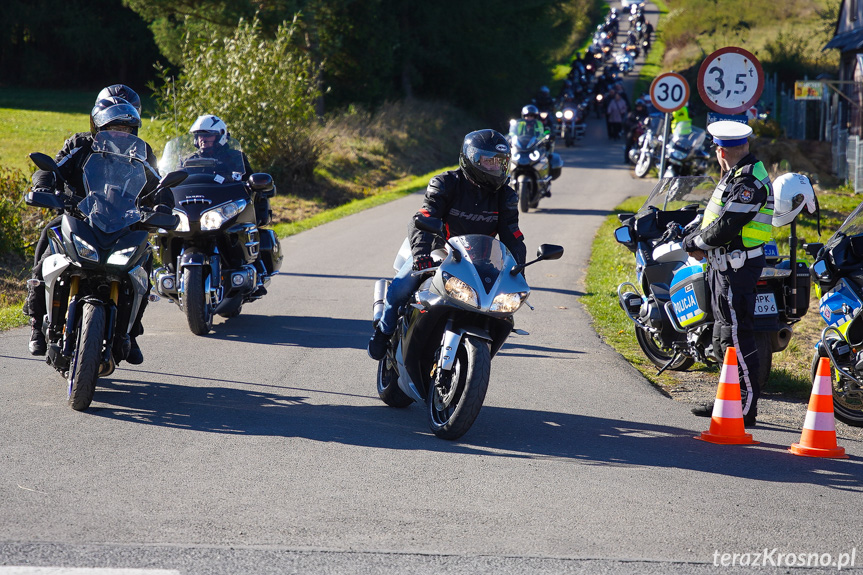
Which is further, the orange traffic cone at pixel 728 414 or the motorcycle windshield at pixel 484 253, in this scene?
the orange traffic cone at pixel 728 414

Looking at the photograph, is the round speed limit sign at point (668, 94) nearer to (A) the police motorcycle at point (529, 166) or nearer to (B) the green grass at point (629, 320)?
(B) the green grass at point (629, 320)

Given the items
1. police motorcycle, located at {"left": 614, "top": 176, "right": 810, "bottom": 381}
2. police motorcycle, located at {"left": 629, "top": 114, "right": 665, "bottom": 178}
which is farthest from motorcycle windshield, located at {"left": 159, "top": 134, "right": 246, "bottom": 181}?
police motorcycle, located at {"left": 629, "top": 114, "right": 665, "bottom": 178}

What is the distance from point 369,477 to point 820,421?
2.74 meters

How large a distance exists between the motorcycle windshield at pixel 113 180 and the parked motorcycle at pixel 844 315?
4618 mm

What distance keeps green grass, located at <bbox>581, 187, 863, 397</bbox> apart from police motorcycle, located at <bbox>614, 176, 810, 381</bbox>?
0.39m

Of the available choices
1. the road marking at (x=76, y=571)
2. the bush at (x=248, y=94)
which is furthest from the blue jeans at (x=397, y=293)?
the bush at (x=248, y=94)

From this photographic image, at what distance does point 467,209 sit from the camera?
6426mm

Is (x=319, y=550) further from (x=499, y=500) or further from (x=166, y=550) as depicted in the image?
(x=499, y=500)

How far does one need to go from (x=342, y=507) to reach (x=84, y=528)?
114cm

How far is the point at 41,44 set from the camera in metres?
50.7

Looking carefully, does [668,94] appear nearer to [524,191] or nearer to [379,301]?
[524,191]

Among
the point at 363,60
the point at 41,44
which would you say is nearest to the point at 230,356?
the point at 363,60

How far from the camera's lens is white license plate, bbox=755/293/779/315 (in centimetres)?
684

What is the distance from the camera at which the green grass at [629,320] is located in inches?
315
